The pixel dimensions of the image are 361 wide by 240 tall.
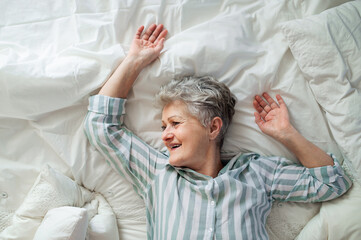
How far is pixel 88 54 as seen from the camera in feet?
4.73

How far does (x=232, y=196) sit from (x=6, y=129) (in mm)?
1081

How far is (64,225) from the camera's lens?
1.22 metres

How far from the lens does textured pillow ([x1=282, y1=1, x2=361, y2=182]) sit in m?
1.41

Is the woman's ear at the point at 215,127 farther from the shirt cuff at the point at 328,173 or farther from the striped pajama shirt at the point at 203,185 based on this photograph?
the shirt cuff at the point at 328,173

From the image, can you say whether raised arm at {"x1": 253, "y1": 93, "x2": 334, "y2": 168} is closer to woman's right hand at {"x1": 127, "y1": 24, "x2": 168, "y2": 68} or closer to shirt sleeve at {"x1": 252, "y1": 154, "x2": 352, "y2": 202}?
shirt sleeve at {"x1": 252, "y1": 154, "x2": 352, "y2": 202}

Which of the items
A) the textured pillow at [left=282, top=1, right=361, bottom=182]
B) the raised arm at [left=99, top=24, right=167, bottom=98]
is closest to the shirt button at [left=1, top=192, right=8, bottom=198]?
the raised arm at [left=99, top=24, right=167, bottom=98]

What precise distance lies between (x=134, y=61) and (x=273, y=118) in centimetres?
71

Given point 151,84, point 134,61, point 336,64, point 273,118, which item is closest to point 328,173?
point 273,118

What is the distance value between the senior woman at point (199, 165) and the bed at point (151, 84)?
0.25ft

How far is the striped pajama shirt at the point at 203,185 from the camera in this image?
4.28 feet

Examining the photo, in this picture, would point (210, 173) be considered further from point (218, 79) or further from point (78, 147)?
point (78, 147)

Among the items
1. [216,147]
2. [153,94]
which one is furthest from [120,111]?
[216,147]

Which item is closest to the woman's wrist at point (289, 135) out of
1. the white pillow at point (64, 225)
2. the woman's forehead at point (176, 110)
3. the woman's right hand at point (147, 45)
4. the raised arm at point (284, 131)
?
the raised arm at point (284, 131)

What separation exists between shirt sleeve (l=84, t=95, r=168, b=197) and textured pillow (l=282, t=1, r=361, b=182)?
80 cm
